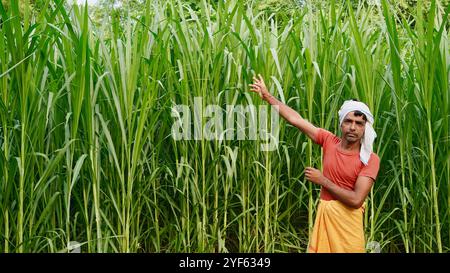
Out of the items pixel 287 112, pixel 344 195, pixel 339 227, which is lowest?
pixel 339 227

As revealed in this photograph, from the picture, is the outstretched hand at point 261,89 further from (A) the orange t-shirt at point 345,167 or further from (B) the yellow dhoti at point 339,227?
(B) the yellow dhoti at point 339,227

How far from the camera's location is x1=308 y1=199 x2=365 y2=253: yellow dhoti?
191 centimetres

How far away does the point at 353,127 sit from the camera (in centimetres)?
188

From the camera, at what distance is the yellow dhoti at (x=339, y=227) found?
1.91 m

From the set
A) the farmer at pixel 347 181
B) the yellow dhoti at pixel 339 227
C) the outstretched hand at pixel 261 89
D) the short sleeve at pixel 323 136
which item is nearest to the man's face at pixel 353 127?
the farmer at pixel 347 181

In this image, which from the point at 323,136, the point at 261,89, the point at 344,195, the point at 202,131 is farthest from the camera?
the point at 202,131

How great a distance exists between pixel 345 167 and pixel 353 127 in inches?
5.4

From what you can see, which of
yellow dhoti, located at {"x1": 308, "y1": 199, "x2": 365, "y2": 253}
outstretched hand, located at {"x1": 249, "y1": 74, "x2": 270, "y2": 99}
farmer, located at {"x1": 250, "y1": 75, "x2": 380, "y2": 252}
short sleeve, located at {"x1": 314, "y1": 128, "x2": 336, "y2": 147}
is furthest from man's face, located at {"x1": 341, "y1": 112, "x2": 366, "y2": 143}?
outstretched hand, located at {"x1": 249, "y1": 74, "x2": 270, "y2": 99}

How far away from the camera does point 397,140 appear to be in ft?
8.27
